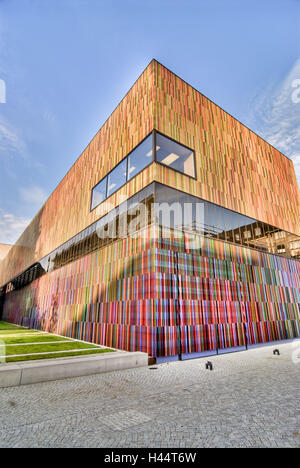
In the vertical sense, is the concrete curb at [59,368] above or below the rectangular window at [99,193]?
below

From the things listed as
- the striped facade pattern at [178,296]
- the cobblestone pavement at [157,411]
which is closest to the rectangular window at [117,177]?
the striped facade pattern at [178,296]

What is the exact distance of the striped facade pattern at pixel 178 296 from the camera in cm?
986

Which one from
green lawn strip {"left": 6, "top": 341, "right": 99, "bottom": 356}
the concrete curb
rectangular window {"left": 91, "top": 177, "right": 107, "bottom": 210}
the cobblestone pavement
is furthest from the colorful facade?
the cobblestone pavement

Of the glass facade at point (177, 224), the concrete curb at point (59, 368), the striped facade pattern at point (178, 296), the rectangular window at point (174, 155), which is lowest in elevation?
the concrete curb at point (59, 368)

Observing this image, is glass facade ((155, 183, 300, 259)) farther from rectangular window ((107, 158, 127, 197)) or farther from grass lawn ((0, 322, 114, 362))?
grass lawn ((0, 322, 114, 362))

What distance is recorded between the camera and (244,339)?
1234 cm

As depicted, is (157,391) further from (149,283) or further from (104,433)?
(149,283)

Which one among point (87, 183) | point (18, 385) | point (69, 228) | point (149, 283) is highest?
point (87, 183)

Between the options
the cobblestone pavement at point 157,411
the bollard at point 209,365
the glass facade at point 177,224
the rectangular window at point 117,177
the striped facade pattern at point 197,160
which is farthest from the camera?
the rectangular window at point 117,177

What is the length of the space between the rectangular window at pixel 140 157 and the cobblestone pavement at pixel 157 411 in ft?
31.4

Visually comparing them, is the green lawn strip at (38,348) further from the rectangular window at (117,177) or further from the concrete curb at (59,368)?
the rectangular window at (117,177)

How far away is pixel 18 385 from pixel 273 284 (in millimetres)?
15202

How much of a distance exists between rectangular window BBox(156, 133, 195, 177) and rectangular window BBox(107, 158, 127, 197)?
2945 millimetres
